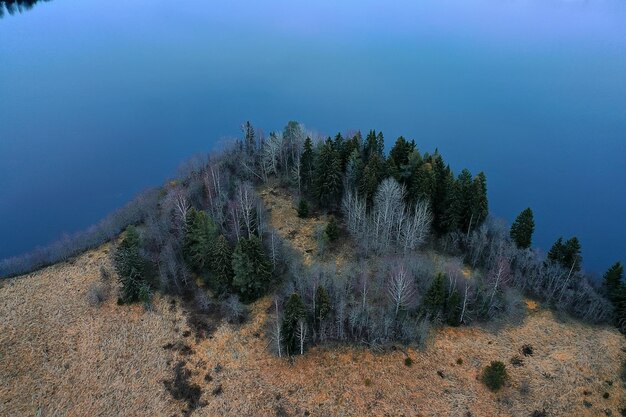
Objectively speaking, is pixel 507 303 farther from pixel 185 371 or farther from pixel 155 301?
pixel 155 301

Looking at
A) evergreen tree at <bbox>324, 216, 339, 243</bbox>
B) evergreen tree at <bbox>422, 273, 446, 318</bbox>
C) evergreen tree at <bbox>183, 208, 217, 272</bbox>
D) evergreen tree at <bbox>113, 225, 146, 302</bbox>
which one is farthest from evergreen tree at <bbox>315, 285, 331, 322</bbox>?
evergreen tree at <bbox>113, 225, 146, 302</bbox>

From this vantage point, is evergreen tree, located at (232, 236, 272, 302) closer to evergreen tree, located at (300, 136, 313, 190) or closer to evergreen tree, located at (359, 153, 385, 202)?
evergreen tree, located at (359, 153, 385, 202)

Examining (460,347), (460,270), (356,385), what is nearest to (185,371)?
(356,385)

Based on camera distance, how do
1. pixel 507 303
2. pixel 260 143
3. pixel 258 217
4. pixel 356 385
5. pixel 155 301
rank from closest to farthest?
pixel 356 385 → pixel 507 303 → pixel 155 301 → pixel 258 217 → pixel 260 143

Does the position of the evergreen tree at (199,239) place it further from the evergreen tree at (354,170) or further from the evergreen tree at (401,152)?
the evergreen tree at (401,152)

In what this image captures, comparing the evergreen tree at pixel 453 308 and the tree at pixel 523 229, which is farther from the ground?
the tree at pixel 523 229

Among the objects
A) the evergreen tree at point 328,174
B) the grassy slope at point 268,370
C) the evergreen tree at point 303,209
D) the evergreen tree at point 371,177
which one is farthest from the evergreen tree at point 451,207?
the evergreen tree at point 303,209
